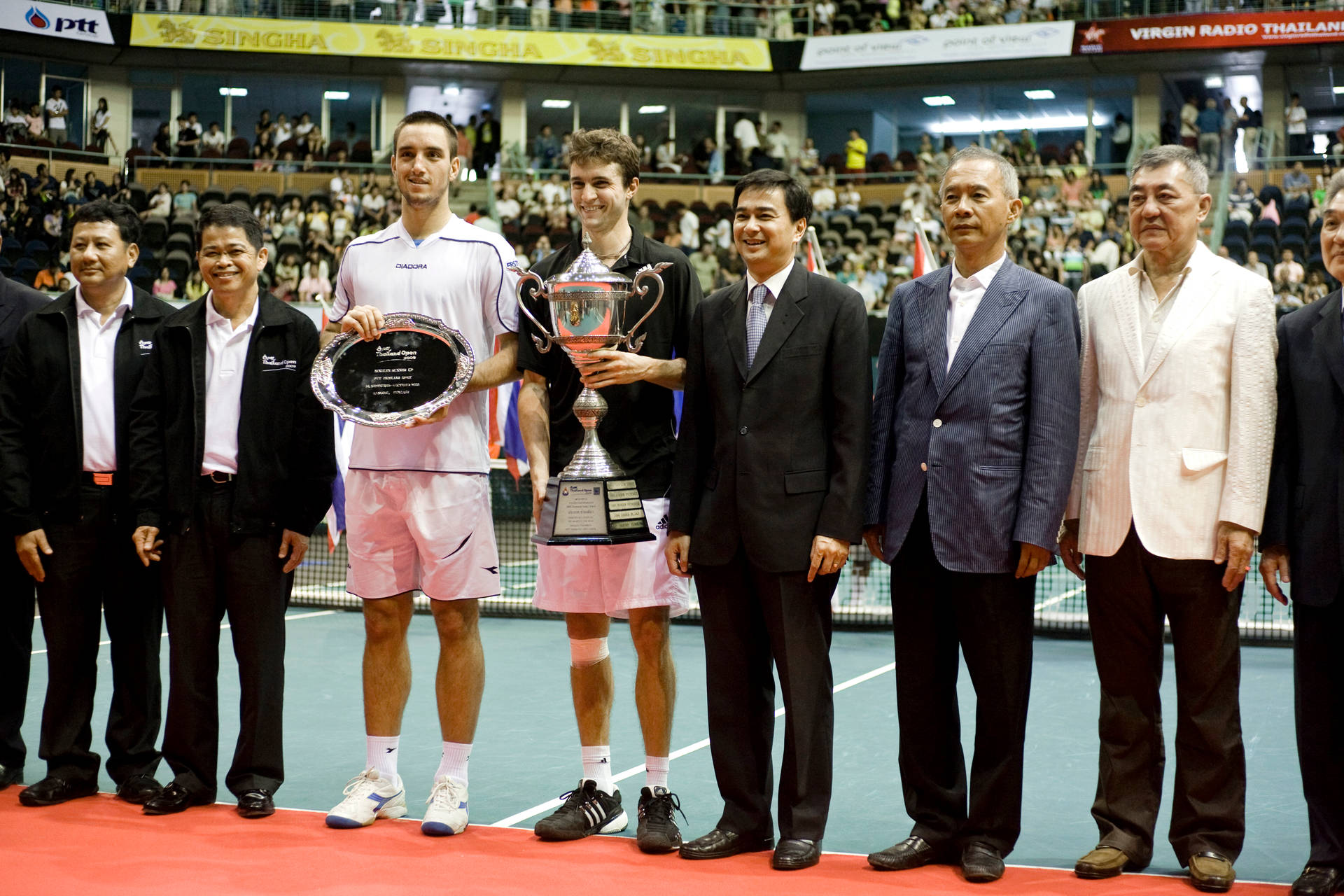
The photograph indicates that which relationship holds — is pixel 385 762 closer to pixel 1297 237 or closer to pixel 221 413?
pixel 221 413

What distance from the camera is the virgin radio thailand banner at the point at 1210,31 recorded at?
73.7 ft

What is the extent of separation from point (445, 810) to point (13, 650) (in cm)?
208

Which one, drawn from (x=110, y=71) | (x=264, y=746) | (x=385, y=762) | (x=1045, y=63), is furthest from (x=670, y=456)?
(x=110, y=71)

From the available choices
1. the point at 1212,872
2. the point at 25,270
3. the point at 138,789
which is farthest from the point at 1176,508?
the point at 25,270

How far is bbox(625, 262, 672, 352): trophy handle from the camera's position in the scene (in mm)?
4195

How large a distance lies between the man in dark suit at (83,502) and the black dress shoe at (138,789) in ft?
0.11

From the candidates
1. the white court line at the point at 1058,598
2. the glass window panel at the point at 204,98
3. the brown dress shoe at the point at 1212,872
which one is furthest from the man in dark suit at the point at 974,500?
the glass window panel at the point at 204,98

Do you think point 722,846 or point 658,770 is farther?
point 658,770

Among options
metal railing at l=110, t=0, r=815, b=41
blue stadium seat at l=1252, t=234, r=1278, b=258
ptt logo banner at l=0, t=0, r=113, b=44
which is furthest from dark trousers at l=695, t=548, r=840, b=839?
ptt logo banner at l=0, t=0, r=113, b=44

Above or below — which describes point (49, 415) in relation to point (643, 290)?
below

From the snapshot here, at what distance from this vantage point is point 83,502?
16.3 feet

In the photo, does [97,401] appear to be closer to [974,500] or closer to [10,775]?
[10,775]

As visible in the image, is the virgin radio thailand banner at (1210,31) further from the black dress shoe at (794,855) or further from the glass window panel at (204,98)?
the black dress shoe at (794,855)

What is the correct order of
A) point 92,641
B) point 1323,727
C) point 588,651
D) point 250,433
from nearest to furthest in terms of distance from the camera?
1. point 1323,727
2. point 588,651
3. point 250,433
4. point 92,641
